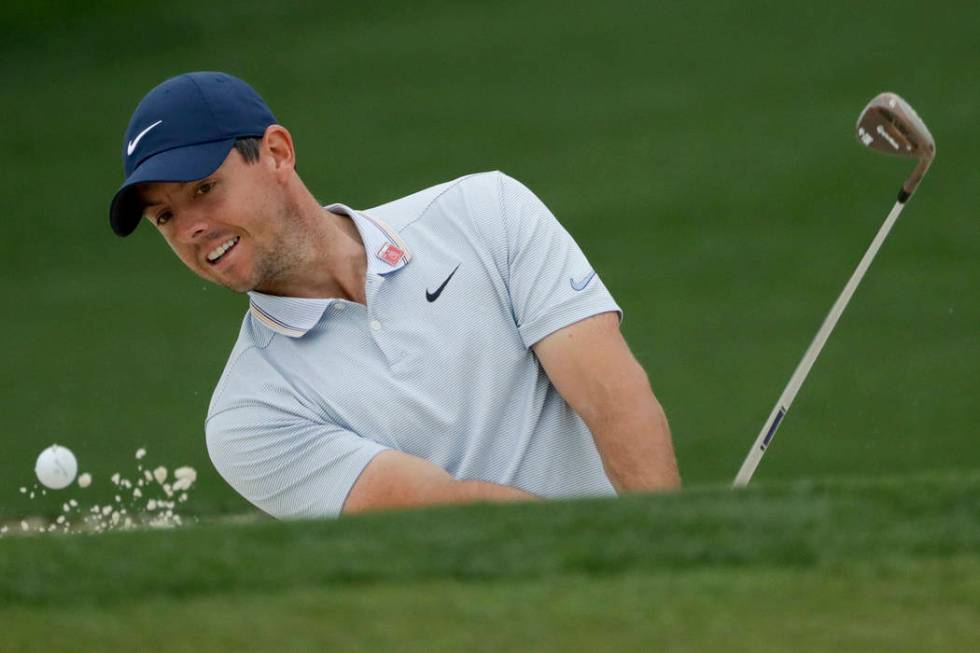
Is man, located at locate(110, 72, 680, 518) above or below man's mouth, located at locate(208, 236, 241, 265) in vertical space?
below

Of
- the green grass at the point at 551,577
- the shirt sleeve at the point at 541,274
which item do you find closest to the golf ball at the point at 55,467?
the shirt sleeve at the point at 541,274

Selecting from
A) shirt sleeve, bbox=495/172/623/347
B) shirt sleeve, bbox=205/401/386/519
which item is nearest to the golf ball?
shirt sleeve, bbox=205/401/386/519

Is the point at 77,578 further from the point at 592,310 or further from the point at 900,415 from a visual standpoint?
the point at 900,415

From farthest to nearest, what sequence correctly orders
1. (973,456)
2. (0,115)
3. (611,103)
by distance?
(0,115) → (611,103) → (973,456)

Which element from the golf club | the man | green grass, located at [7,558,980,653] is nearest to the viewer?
green grass, located at [7,558,980,653]

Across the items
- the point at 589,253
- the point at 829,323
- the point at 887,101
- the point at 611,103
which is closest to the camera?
the point at 829,323

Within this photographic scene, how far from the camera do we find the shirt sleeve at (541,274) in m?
2.56

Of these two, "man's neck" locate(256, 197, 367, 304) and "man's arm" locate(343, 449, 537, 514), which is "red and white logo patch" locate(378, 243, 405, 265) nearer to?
"man's neck" locate(256, 197, 367, 304)

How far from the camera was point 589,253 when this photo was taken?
6836 mm

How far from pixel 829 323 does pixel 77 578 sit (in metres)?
1.80

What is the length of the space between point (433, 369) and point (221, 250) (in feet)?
1.24

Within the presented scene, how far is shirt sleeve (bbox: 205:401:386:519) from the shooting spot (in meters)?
2.57

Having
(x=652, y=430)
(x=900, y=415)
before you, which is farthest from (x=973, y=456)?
(x=652, y=430)

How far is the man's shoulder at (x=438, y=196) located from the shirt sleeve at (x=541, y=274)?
0.08ft
